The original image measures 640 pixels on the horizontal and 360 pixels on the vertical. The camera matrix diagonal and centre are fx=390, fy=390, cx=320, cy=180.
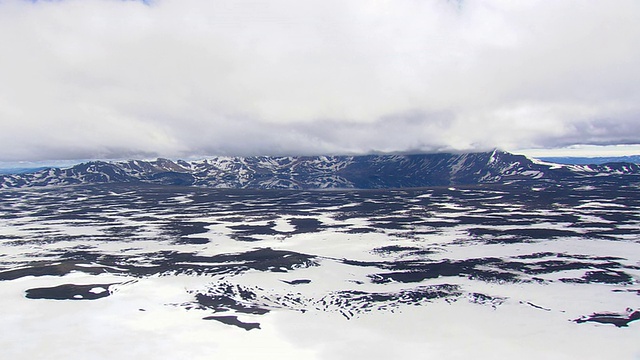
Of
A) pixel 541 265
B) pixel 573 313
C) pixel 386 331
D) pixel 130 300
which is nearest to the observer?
pixel 386 331

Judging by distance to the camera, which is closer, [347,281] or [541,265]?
[347,281]

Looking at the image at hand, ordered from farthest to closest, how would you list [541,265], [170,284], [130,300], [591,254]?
[591,254] → [541,265] → [170,284] → [130,300]

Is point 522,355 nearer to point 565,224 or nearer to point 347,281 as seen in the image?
point 347,281

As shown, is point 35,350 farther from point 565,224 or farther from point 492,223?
point 565,224

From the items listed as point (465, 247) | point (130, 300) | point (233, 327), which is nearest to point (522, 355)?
point (233, 327)

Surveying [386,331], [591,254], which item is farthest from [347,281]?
[591,254]

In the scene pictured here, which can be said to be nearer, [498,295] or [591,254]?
[498,295]
